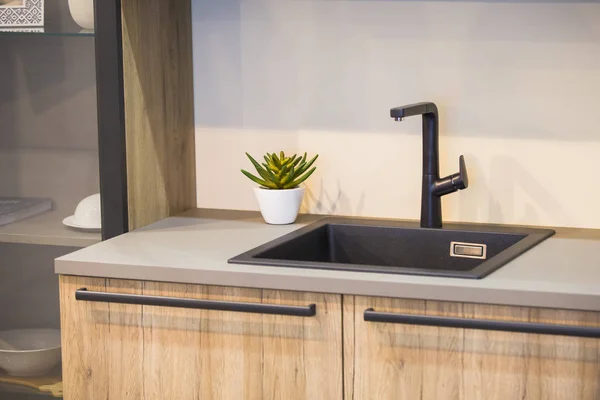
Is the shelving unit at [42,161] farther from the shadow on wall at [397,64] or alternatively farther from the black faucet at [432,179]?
the black faucet at [432,179]

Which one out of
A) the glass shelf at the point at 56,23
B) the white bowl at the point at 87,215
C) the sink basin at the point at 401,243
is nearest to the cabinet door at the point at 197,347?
the sink basin at the point at 401,243

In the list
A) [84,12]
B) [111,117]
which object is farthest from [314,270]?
[84,12]

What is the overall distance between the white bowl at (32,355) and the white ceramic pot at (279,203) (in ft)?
2.04

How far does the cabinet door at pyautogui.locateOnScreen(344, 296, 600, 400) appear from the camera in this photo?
1.75 meters

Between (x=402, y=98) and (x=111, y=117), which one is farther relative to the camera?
(x=402, y=98)

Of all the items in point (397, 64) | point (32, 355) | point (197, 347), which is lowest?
point (32, 355)

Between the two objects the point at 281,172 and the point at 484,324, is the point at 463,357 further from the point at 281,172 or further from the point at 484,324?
the point at 281,172

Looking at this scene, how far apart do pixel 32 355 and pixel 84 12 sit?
2.79 feet

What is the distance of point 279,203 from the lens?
7.70ft

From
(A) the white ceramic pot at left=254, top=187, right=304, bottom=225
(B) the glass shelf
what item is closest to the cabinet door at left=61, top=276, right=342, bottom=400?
(A) the white ceramic pot at left=254, top=187, right=304, bottom=225

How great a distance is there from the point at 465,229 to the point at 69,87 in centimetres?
103

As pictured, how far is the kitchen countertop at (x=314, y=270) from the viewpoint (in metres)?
1.75

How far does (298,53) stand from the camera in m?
2.47

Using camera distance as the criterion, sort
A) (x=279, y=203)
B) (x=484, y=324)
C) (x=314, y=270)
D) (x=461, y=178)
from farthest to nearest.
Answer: (x=279, y=203) → (x=461, y=178) → (x=314, y=270) → (x=484, y=324)
